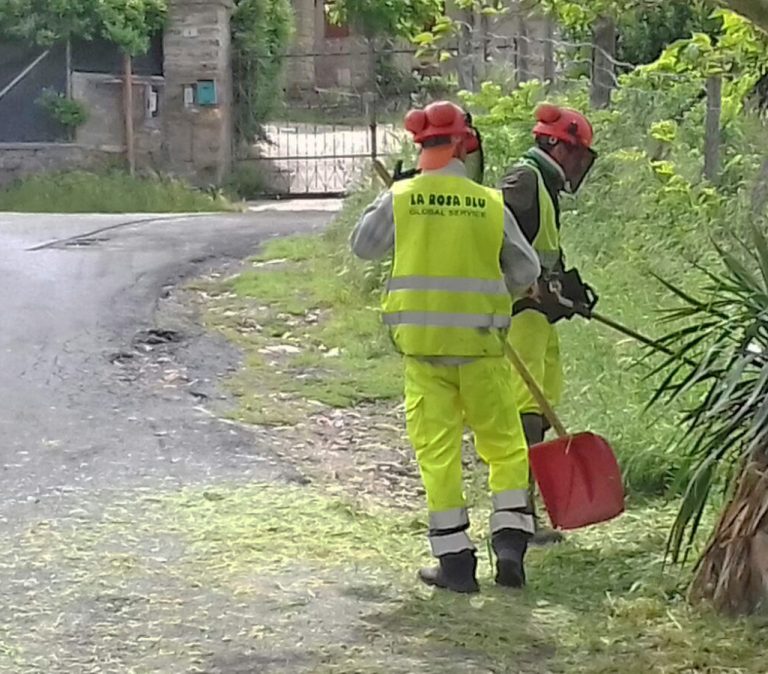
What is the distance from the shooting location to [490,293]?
15.4 feet

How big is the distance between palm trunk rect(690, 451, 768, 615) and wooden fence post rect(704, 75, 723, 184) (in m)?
4.79

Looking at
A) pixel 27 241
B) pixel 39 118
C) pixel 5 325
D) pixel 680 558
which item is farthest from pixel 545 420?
pixel 39 118

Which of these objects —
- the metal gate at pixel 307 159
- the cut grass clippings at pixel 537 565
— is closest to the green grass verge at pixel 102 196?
the metal gate at pixel 307 159

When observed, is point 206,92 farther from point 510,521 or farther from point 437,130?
point 510,521

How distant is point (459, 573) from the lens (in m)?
4.71

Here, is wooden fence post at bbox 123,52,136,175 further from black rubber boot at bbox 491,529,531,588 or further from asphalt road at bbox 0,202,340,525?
black rubber boot at bbox 491,529,531,588

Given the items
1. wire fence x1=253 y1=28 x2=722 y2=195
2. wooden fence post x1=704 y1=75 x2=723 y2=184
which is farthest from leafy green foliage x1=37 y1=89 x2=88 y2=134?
wooden fence post x1=704 y1=75 x2=723 y2=184

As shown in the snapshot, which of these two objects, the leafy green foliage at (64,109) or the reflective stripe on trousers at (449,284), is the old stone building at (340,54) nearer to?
the leafy green foliage at (64,109)

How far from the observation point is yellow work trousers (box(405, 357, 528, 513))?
4.69 meters

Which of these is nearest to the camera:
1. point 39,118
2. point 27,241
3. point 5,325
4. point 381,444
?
point 381,444

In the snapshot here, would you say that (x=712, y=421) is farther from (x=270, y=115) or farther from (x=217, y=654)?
(x=270, y=115)

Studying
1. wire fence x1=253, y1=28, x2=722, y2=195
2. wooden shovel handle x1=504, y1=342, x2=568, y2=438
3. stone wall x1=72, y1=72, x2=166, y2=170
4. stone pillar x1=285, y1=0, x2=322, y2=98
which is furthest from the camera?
stone pillar x1=285, y1=0, x2=322, y2=98

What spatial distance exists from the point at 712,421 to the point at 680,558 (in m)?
0.57

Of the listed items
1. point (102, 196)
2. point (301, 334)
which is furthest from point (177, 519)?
point (102, 196)
